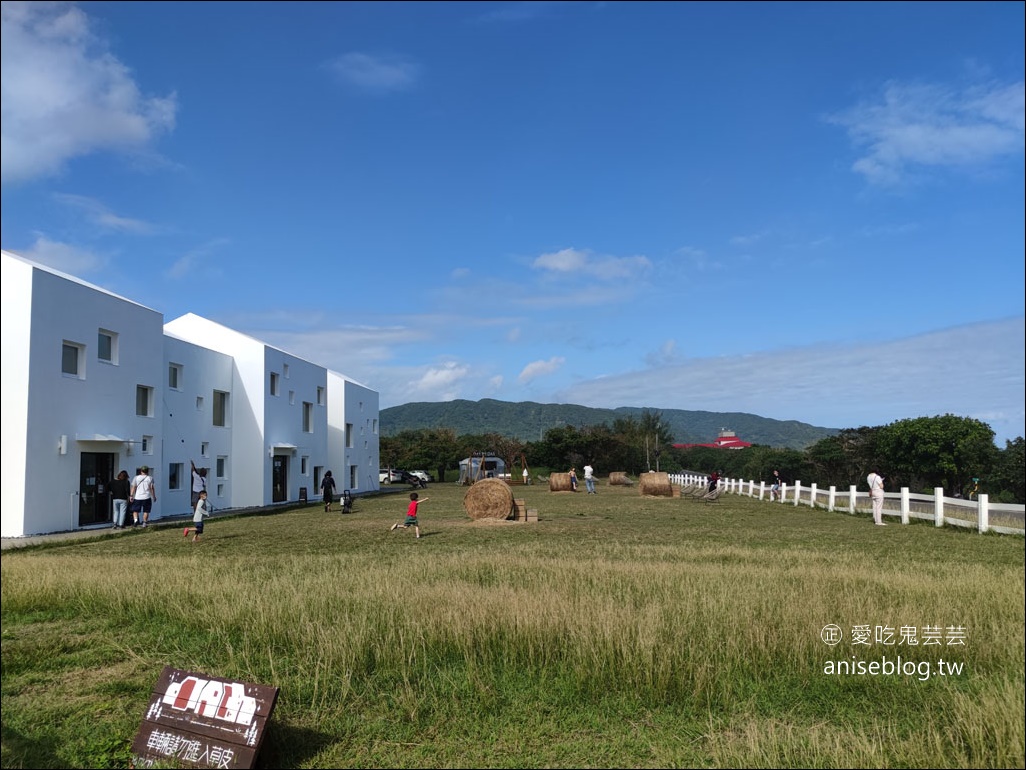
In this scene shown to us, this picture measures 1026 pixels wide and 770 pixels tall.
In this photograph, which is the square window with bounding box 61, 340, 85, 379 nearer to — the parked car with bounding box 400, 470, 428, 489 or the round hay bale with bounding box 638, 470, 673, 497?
the round hay bale with bounding box 638, 470, 673, 497

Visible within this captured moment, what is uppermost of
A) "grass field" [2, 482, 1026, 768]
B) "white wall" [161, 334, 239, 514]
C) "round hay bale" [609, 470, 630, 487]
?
"white wall" [161, 334, 239, 514]

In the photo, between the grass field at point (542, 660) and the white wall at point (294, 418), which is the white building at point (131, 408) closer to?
the white wall at point (294, 418)

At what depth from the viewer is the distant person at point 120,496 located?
22875mm

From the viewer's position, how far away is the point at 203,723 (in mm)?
5098

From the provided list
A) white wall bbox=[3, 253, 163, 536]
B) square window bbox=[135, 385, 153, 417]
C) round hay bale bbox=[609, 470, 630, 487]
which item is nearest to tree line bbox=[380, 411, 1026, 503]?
round hay bale bbox=[609, 470, 630, 487]

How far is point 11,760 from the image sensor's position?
5.25 metres

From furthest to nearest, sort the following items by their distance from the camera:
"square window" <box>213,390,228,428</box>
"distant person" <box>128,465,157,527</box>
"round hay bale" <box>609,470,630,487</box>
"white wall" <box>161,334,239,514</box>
A: "round hay bale" <box>609,470,630,487</box>, "square window" <box>213,390,228,428</box>, "white wall" <box>161,334,239,514</box>, "distant person" <box>128,465,157,527</box>

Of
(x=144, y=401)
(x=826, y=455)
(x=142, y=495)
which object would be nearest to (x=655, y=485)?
(x=144, y=401)

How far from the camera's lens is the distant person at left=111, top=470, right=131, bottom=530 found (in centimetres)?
2288

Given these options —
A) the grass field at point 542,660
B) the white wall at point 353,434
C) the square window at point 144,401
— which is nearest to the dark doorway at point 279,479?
the white wall at point 353,434

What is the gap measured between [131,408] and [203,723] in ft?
72.5

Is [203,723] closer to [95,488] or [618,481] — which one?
[95,488]

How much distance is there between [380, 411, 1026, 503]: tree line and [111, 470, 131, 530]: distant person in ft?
137

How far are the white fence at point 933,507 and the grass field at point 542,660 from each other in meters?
7.15
